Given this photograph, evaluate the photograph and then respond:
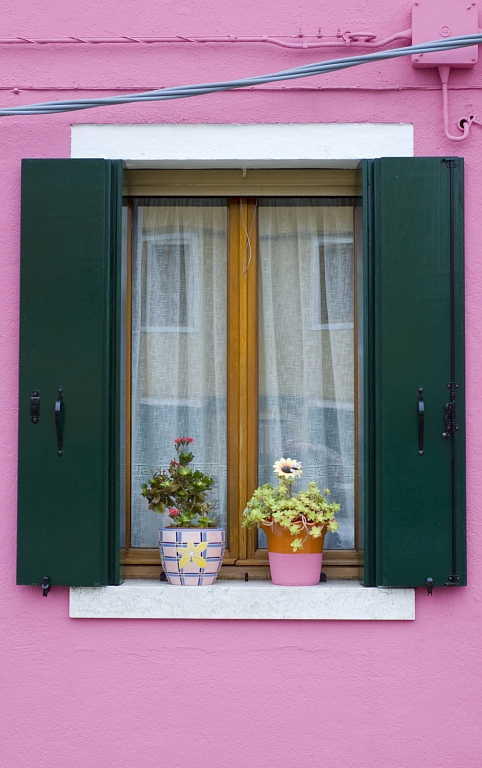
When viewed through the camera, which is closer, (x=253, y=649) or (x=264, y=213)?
(x=253, y=649)

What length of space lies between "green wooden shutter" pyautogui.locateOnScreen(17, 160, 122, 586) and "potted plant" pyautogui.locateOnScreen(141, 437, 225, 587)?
0.22 meters

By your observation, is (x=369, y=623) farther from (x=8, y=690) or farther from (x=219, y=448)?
(x=8, y=690)

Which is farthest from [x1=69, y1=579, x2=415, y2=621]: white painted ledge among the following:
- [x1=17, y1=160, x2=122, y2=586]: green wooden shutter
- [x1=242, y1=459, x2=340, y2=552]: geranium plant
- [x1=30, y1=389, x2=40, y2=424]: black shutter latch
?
[x1=30, y1=389, x2=40, y2=424]: black shutter latch

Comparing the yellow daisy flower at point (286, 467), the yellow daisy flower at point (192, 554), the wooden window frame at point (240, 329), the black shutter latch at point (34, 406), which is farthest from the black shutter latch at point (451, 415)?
the black shutter latch at point (34, 406)

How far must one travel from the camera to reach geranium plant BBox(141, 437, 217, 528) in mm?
3648

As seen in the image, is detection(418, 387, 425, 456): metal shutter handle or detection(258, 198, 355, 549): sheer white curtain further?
Answer: detection(258, 198, 355, 549): sheer white curtain

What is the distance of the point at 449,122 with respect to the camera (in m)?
3.62

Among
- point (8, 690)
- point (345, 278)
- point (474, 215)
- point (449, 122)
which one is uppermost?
point (449, 122)

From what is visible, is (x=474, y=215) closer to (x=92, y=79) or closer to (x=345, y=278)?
(x=345, y=278)

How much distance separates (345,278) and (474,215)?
663mm

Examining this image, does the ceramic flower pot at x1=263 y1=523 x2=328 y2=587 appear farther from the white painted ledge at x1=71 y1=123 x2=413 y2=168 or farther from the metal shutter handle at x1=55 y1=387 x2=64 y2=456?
the white painted ledge at x1=71 y1=123 x2=413 y2=168

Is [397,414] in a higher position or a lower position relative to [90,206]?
lower

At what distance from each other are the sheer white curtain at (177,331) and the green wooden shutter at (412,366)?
2.47 feet

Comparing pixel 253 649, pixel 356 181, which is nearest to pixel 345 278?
pixel 356 181
